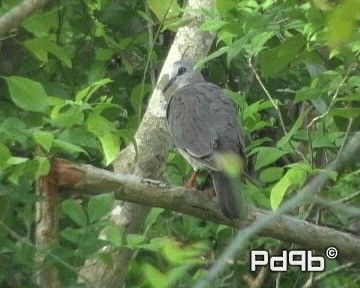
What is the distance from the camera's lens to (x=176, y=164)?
441cm

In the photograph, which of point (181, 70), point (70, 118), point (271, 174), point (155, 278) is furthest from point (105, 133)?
point (155, 278)

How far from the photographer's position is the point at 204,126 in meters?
3.95

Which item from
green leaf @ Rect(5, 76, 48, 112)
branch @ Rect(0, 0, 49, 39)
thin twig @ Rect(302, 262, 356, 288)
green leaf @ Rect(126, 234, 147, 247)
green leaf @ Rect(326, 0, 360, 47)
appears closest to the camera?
green leaf @ Rect(326, 0, 360, 47)

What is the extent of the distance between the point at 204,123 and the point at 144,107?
569 millimetres

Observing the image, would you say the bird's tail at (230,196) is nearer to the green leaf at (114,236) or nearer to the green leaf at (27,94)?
the green leaf at (114,236)

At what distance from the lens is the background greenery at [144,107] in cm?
266

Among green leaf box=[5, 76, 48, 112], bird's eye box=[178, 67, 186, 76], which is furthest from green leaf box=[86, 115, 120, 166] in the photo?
bird's eye box=[178, 67, 186, 76]

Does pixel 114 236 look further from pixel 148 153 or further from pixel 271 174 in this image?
pixel 271 174

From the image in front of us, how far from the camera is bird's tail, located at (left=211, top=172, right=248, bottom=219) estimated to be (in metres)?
3.10

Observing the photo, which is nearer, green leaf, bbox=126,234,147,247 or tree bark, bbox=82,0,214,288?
green leaf, bbox=126,234,147,247

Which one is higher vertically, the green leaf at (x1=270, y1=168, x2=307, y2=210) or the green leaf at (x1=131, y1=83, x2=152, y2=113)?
the green leaf at (x1=270, y1=168, x2=307, y2=210)

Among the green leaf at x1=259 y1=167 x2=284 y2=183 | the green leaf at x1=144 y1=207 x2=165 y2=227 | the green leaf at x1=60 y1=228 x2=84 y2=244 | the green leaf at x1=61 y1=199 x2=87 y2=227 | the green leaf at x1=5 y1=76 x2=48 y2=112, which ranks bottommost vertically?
the green leaf at x1=259 y1=167 x2=284 y2=183

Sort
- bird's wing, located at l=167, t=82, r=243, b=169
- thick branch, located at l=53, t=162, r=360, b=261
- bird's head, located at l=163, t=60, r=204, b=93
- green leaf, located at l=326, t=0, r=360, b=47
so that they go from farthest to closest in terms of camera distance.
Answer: bird's head, located at l=163, t=60, r=204, b=93, bird's wing, located at l=167, t=82, r=243, b=169, thick branch, located at l=53, t=162, r=360, b=261, green leaf, located at l=326, t=0, r=360, b=47
